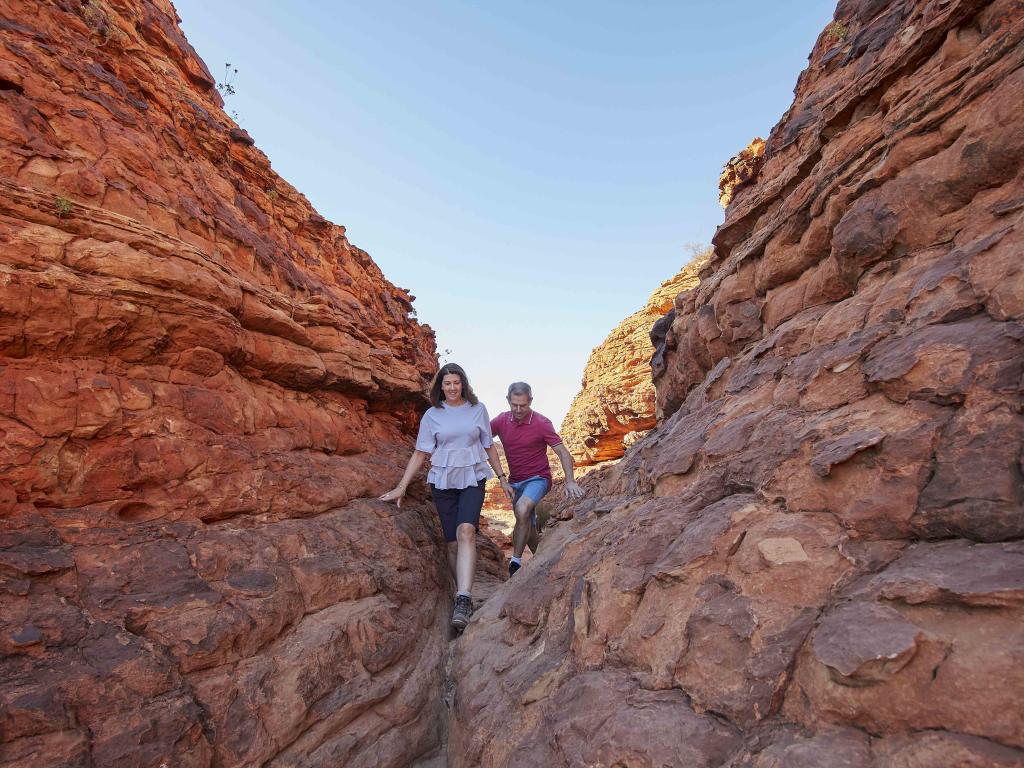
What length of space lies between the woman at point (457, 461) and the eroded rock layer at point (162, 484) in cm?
42

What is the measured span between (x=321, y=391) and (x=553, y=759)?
4631 mm

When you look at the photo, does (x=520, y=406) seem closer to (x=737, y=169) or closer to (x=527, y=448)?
(x=527, y=448)

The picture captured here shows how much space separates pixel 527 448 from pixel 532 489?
54 centimetres

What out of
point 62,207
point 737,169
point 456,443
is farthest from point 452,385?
point 737,169

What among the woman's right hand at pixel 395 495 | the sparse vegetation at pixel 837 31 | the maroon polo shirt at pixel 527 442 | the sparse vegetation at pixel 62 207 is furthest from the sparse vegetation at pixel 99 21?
the sparse vegetation at pixel 837 31

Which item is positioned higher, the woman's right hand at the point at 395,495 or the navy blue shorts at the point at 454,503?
the woman's right hand at the point at 395,495

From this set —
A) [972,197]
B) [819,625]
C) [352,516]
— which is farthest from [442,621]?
[972,197]

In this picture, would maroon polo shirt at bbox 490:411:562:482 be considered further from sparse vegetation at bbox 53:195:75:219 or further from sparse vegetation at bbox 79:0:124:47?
sparse vegetation at bbox 79:0:124:47

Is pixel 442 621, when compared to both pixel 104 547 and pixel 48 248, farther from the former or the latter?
pixel 48 248

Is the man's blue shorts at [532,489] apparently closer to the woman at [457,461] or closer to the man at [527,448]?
the man at [527,448]

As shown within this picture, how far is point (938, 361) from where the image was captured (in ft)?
8.52

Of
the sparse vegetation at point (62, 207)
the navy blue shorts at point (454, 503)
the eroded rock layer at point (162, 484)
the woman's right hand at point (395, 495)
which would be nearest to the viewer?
the eroded rock layer at point (162, 484)

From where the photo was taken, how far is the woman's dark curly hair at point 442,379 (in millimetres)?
5883

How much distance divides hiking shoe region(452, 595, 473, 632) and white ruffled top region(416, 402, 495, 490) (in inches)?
45.1
